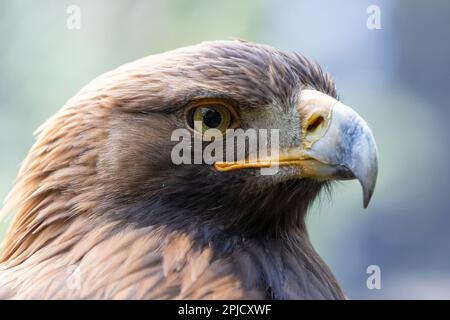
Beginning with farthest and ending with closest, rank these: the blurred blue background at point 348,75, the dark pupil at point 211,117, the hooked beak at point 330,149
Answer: the blurred blue background at point 348,75 < the dark pupil at point 211,117 < the hooked beak at point 330,149

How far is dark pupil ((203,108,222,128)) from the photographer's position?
2518 millimetres

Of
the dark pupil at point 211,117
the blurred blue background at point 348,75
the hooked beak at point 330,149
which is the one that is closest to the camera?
the hooked beak at point 330,149

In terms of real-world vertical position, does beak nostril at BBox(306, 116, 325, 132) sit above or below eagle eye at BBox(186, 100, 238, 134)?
below

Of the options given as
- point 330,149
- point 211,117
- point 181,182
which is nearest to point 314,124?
point 330,149

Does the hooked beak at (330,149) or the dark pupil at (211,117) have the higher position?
the dark pupil at (211,117)

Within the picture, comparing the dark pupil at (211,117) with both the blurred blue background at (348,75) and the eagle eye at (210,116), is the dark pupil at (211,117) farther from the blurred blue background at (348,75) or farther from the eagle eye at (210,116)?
the blurred blue background at (348,75)

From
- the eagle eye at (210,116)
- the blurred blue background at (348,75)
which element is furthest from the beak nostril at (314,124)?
the blurred blue background at (348,75)

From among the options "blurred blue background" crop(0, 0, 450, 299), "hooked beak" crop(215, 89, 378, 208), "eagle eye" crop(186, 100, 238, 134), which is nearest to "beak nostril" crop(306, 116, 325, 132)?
"hooked beak" crop(215, 89, 378, 208)

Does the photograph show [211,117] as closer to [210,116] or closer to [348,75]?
[210,116]

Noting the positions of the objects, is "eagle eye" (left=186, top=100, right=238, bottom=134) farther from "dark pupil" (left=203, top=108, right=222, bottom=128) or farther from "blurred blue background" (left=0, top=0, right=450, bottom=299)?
"blurred blue background" (left=0, top=0, right=450, bottom=299)

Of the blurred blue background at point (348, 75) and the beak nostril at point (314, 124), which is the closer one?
the beak nostril at point (314, 124)

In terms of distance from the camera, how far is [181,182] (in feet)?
8.30

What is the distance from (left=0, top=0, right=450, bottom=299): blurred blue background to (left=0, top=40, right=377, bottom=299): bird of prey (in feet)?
8.49

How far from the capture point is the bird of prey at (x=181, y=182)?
242 cm
